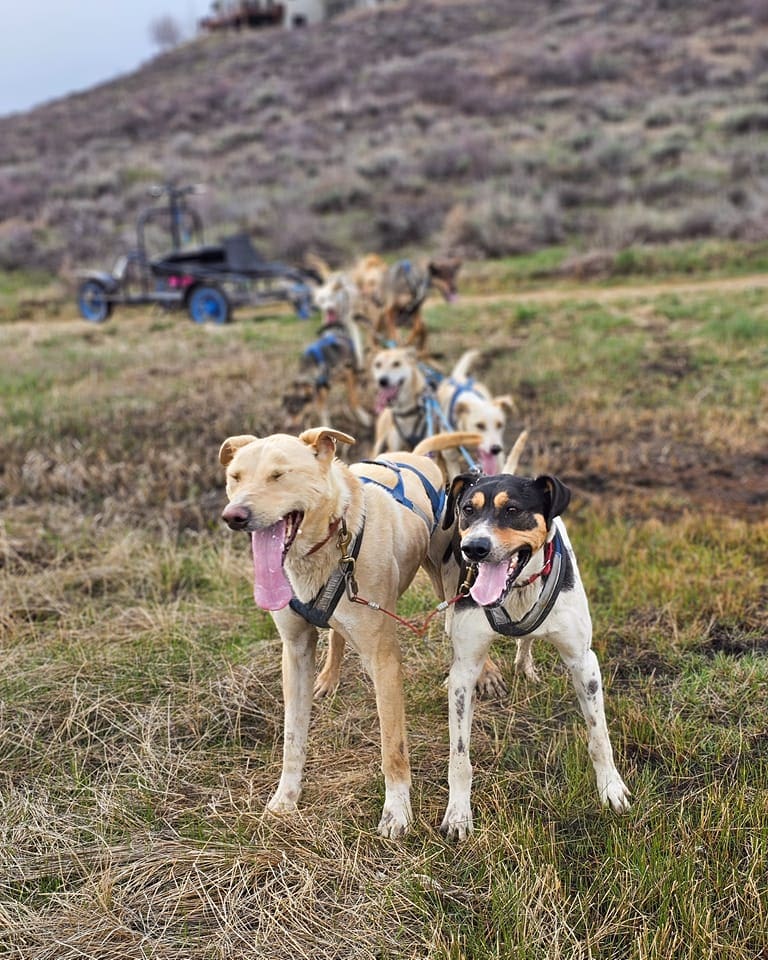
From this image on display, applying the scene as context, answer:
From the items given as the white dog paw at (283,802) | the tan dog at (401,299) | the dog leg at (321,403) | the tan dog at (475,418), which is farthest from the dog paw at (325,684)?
the tan dog at (401,299)

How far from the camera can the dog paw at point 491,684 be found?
3.94 meters

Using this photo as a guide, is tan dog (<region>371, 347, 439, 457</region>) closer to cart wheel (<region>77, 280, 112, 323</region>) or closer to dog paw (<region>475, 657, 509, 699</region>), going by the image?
dog paw (<region>475, 657, 509, 699</region>)

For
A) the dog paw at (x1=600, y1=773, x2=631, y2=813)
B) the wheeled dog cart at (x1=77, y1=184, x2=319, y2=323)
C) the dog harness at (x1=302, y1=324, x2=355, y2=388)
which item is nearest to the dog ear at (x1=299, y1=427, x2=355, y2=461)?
the dog paw at (x1=600, y1=773, x2=631, y2=813)

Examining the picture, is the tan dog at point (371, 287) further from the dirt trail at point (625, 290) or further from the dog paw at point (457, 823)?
the dog paw at point (457, 823)

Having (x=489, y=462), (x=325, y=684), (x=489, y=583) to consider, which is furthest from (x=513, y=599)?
(x=489, y=462)

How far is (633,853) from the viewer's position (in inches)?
112

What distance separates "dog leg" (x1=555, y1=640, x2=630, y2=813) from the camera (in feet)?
10.3

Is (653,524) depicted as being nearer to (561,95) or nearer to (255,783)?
(255,783)

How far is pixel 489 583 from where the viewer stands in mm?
2789

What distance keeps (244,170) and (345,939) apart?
25.8 m

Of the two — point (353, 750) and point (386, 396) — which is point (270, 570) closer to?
point (353, 750)

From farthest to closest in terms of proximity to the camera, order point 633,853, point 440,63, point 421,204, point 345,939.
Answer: point 440,63 < point 421,204 < point 633,853 < point 345,939

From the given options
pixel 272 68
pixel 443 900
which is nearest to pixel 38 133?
pixel 272 68

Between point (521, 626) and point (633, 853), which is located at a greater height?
point (521, 626)
